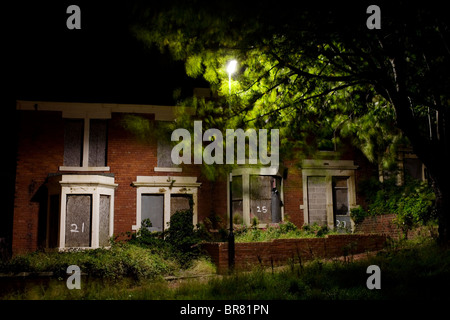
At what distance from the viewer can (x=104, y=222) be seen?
17.0 m

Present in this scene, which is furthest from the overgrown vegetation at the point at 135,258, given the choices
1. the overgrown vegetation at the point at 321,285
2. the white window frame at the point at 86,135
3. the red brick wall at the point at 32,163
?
the red brick wall at the point at 32,163

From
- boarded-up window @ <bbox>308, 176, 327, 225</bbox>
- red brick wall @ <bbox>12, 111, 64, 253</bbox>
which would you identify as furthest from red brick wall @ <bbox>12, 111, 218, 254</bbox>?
boarded-up window @ <bbox>308, 176, 327, 225</bbox>

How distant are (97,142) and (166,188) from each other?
12.0ft

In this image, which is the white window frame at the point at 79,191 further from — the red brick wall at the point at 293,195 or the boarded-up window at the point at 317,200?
the boarded-up window at the point at 317,200

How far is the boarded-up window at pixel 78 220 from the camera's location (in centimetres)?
1627

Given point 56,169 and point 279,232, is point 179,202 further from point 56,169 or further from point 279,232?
point 56,169

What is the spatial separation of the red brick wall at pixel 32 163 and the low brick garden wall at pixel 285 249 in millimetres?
7614

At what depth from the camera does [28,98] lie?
1783 centimetres

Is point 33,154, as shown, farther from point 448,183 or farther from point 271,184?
point 448,183

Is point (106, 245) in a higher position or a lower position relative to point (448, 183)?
lower

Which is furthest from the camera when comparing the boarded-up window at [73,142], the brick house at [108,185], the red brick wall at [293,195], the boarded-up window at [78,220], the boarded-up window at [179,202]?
the red brick wall at [293,195]
